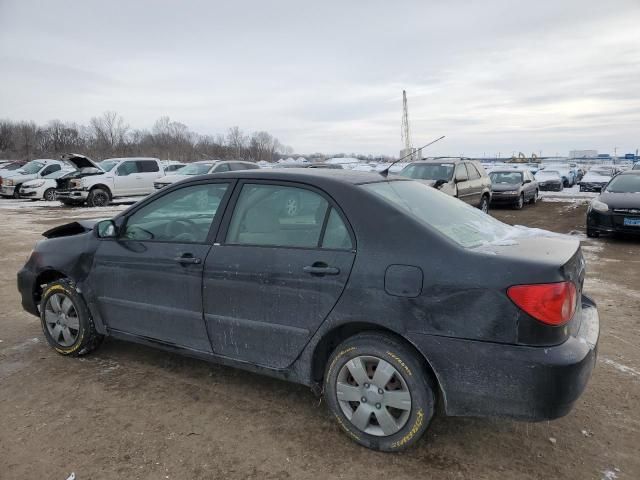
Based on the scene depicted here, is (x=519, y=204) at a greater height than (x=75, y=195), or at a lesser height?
lesser

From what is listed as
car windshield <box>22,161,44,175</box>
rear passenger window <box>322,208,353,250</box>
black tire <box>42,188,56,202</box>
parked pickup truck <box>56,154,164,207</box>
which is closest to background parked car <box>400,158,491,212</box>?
rear passenger window <box>322,208,353,250</box>

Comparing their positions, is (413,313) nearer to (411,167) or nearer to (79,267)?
(79,267)

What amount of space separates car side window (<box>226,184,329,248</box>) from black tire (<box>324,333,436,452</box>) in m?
0.66

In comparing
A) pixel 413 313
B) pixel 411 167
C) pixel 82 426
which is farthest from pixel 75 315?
pixel 411 167

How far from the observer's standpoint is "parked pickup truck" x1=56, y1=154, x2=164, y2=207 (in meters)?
18.0

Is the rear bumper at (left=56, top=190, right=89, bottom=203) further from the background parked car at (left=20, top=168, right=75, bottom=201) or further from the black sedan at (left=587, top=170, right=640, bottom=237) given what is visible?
the black sedan at (left=587, top=170, right=640, bottom=237)

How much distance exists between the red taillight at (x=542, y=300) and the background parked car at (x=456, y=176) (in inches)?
363

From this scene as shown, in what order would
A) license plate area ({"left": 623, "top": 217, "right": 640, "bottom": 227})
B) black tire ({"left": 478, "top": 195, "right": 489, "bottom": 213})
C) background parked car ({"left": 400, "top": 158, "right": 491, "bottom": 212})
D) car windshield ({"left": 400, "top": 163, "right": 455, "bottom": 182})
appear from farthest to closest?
black tire ({"left": 478, "top": 195, "right": 489, "bottom": 213}), car windshield ({"left": 400, "top": 163, "right": 455, "bottom": 182}), background parked car ({"left": 400, "top": 158, "right": 491, "bottom": 212}), license plate area ({"left": 623, "top": 217, "right": 640, "bottom": 227})

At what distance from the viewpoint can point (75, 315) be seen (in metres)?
3.95

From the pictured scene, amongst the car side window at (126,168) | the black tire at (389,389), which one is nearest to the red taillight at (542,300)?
the black tire at (389,389)

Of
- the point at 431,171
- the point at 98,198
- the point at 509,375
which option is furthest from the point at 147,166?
the point at 509,375

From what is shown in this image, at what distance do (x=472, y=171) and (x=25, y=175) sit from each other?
20556 millimetres

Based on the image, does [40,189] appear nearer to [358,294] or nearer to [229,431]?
[229,431]

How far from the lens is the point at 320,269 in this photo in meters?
2.79
